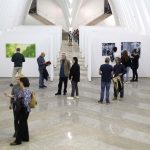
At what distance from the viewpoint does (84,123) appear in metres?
13.8

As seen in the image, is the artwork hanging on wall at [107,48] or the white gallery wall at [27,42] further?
the artwork hanging on wall at [107,48]

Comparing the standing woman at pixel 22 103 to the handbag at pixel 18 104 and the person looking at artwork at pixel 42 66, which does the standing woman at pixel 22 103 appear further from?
the person looking at artwork at pixel 42 66

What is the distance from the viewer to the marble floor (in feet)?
37.9

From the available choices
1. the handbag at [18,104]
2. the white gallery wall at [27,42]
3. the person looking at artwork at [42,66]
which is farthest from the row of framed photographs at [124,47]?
the handbag at [18,104]

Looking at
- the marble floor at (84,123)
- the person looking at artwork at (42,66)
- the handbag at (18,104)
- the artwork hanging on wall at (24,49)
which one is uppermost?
the artwork hanging on wall at (24,49)

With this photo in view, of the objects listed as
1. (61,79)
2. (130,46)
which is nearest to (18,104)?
(61,79)

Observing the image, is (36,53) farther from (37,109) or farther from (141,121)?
(141,121)

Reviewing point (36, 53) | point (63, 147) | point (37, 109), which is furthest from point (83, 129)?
point (36, 53)

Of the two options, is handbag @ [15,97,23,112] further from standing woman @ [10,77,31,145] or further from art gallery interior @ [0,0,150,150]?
art gallery interior @ [0,0,150,150]

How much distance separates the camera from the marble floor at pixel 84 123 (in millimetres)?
11562

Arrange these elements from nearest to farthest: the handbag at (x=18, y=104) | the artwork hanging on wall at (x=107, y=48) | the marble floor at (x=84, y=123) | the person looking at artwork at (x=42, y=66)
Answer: the handbag at (x=18, y=104)
the marble floor at (x=84, y=123)
the person looking at artwork at (x=42, y=66)
the artwork hanging on wall at (x=107, y=48)

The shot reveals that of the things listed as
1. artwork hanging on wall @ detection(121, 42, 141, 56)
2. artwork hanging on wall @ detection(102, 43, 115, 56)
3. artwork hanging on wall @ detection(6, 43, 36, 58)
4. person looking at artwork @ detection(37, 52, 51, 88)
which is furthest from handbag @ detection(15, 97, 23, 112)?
artwork hanging on wall @ detection(121, 42, 141, 56)

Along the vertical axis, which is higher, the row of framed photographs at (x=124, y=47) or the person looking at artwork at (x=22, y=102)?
the row of framed photographs at (x=124, y=47)

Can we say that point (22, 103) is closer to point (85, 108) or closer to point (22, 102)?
point (22, 102)
